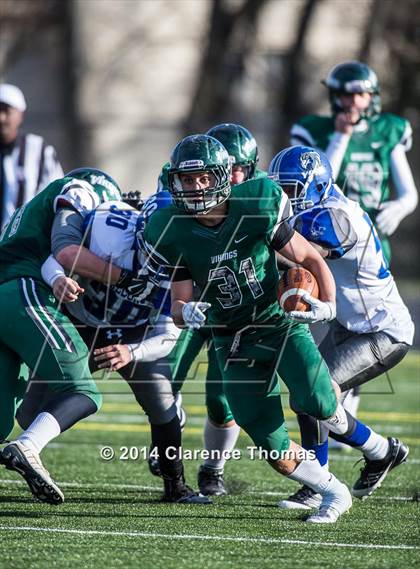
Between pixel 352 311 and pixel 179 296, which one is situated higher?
pixel 179 296

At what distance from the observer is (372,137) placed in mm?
6484

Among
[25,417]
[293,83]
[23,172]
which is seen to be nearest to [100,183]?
[25,417]

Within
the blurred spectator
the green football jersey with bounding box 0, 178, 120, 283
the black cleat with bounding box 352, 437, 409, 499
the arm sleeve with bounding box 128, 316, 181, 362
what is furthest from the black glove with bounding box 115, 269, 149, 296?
the blurred spectator

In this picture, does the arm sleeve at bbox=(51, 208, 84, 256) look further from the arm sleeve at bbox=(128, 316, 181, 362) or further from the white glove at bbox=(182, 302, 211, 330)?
the white glove at bbox=(182, 302, 211, 330)

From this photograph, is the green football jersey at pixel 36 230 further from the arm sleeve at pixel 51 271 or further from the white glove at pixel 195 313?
the white glove at pixel 195 313

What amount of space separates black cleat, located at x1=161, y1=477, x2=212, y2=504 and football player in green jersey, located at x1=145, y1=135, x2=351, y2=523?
0.54m

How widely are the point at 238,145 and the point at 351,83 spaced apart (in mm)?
1586

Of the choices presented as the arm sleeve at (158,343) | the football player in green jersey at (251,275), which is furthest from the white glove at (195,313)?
the arm sleeve at (158,343)

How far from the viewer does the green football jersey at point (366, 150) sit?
641 cm

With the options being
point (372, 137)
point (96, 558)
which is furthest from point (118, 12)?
point (96, 558)

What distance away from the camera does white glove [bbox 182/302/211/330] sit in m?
→ 4.20

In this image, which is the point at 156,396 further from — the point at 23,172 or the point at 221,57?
the point at 221,57

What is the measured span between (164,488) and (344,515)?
0.82 metres

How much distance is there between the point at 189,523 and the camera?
4.24 meters
